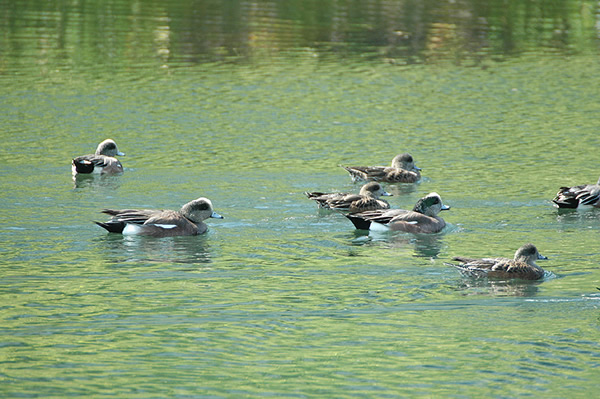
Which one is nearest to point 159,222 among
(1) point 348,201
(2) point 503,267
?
(1) point 348,201

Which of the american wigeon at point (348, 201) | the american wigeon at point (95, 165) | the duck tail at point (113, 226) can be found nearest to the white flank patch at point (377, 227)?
the american wigeon at point (348, 201)

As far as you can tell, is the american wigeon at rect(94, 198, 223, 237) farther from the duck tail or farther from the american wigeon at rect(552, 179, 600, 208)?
the american wigeon at rect(552, 179, 600, 208)

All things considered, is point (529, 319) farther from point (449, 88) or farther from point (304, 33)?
point (304, 33)

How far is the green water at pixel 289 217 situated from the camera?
9.59 m

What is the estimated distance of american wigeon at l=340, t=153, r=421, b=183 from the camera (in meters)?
18.0

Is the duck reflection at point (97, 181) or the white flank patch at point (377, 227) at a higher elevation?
the white flank patch at point (377, 227)

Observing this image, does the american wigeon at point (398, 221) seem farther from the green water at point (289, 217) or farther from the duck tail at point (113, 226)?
the duck tail at point (113, 226)

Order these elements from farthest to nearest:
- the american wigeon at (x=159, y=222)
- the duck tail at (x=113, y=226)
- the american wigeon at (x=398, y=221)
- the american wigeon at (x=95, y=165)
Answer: the american wigeon at (x=95, y=165) < the american wigeon at (x=398, y=221) < the american wigeon at (x=159, y=222) < the duck tail at (x=113, y=226)

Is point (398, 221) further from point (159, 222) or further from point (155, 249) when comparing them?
point (155, 249)

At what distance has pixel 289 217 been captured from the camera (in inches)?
610

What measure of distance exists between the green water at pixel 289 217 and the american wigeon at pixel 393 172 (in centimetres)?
22

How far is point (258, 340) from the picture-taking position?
33.5 feet

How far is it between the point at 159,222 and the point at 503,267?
4.74 meters

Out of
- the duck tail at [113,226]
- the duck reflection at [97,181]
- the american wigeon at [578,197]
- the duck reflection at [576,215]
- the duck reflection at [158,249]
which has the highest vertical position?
the american wigeon at [578,197]
